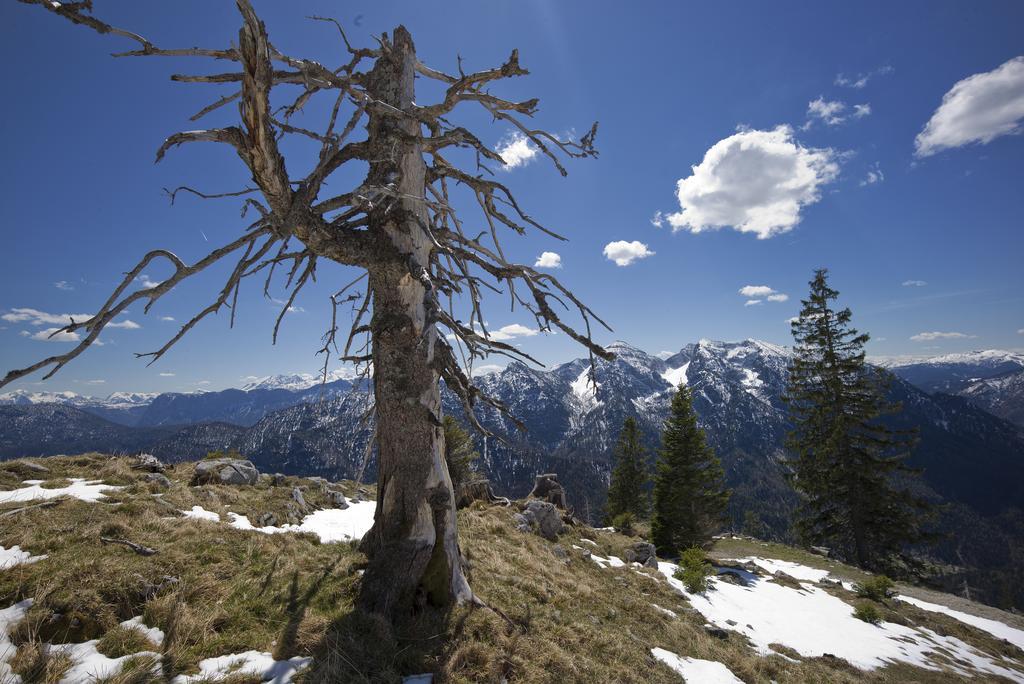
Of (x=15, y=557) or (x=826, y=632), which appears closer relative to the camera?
(x=15, y=557)

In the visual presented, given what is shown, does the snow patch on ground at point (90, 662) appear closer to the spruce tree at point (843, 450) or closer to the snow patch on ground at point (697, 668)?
the snow patch on ground at point (697, 668)

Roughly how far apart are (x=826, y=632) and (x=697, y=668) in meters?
8.61

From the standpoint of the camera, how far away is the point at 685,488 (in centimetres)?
2423

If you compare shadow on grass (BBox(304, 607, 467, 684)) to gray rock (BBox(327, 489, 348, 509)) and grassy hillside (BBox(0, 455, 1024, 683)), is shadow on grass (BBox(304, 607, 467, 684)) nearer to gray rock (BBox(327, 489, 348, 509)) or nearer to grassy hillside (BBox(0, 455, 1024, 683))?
grassy hillside (BBox(0, 455, 1024, 683))

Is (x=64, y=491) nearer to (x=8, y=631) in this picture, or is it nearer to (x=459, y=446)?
(x=8, y=631)

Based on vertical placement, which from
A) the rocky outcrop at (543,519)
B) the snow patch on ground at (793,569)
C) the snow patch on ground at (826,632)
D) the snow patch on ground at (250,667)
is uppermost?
the snow patch on ground at (250,667)

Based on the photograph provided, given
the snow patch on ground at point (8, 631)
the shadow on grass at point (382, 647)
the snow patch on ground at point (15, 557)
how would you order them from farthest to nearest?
the snow patch on ground at point (15, 557) < the shadow on grass at point (382, 647) < the snow patch on ground at point (8, 631)

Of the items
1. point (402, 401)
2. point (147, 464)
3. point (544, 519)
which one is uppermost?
point (402, 401)

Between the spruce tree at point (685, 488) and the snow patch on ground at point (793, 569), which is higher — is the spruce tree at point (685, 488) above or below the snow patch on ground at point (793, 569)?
above

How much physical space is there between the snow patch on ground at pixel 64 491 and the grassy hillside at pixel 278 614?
240 mm

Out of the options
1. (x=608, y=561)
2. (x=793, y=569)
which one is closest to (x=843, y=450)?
(x=793, y=569)

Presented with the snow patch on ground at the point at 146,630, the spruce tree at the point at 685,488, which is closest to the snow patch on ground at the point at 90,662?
the snow patch on ground at the point at 146,630

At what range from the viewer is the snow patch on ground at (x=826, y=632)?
10812 millimetres

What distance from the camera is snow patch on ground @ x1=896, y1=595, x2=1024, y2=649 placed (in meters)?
14.1
